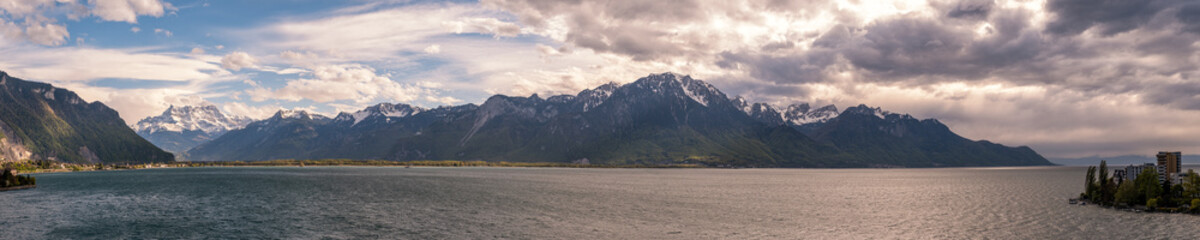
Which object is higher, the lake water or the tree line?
the tree line

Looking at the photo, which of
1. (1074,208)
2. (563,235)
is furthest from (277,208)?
(1074,208)

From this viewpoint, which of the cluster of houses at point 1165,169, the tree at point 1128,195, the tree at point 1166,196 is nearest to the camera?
the tree at point 1166,196

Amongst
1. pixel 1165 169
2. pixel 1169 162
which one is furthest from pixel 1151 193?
pixel 1169 162

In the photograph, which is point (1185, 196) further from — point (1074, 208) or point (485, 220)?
point (485, 220)

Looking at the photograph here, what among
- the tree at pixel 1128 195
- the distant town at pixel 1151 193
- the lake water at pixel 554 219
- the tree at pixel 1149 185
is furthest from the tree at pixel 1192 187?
the lake water at pixel 554 219

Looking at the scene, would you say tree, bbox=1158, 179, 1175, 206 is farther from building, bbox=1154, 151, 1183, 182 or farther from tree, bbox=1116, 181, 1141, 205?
building, bbox=1154, 151, 1183, 182

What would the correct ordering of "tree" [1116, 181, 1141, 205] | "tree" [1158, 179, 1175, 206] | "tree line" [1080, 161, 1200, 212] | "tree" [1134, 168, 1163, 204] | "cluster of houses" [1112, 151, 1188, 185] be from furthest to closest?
"cluster of houses" [1112, 151, 1188, 185] < "tree" [1116, 181, 1141, 205] < "tree" [1158, 179, 1175, 206] < "tree" [1134, 168, 1163, 204] < "tree line" [1080, 161, 1200, 212]

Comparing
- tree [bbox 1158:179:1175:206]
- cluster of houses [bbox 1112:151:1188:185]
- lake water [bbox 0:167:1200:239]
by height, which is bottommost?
lake water [bbox 0:167:1200:239]

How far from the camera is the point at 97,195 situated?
162 metres

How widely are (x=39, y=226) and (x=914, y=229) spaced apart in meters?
135

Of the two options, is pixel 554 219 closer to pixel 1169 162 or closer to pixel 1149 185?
pixel 1149 185

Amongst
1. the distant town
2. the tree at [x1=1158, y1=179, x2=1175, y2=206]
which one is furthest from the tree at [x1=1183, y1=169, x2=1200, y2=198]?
the tree at [x1=1158, y1=179, x2=1175, y2=206]

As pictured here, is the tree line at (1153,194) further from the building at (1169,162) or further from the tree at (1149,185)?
the building at (1169,162)

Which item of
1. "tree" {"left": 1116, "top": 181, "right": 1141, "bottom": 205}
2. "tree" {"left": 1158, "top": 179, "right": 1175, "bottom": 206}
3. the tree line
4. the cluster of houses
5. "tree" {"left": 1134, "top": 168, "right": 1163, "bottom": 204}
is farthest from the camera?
the cluster of houses
